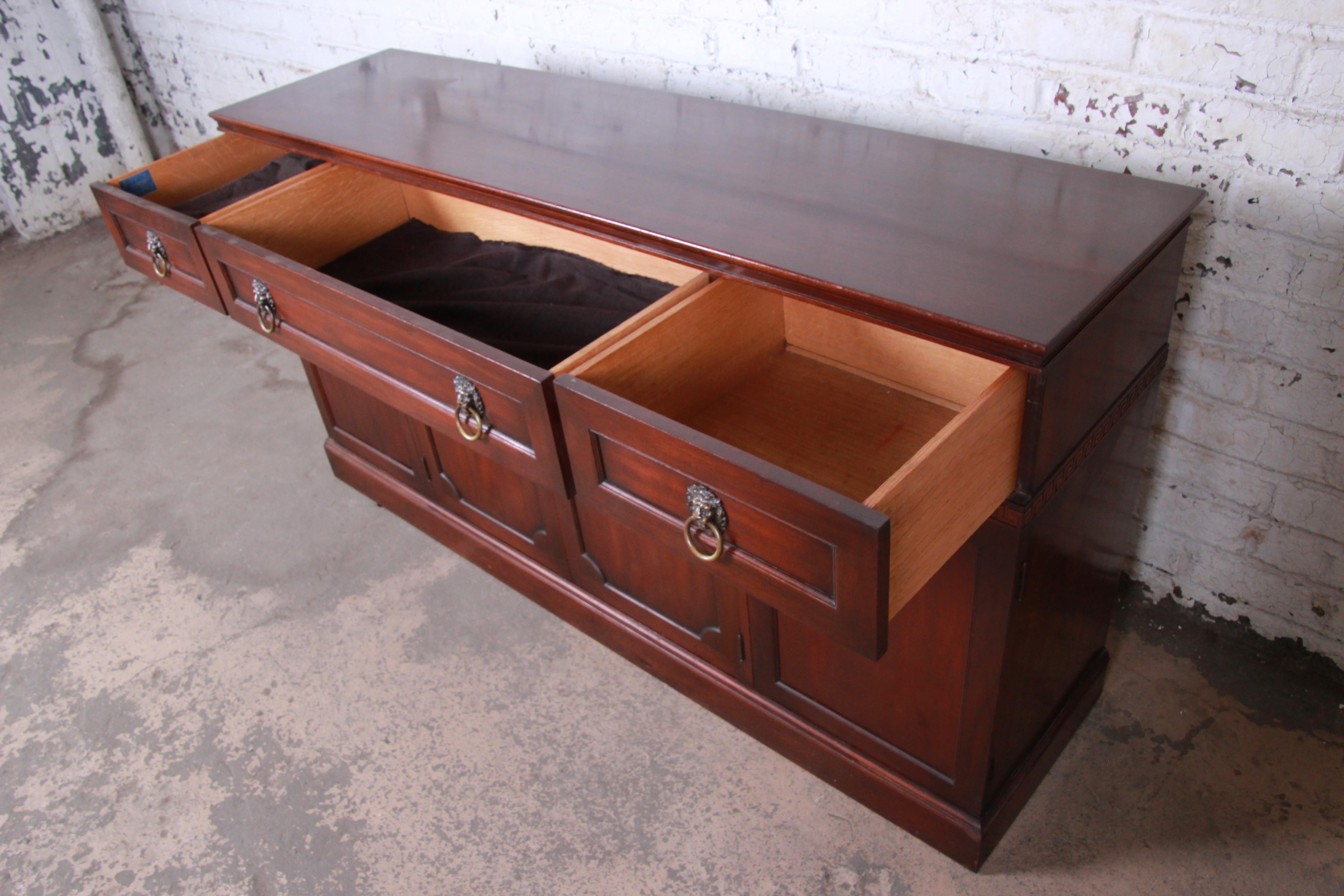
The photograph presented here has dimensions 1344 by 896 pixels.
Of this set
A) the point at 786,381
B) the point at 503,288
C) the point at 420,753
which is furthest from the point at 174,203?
the point at 786,381

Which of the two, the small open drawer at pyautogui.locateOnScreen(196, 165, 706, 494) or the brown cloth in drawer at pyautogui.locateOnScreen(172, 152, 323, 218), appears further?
the brown cloth in drawer at pyautogui.locateOnScreen(172, 152, 323, 218)

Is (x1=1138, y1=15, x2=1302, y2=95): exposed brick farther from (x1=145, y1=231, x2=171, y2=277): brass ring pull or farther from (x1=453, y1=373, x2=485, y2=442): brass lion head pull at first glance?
(x1=145, y1=231, x2=171, y2=277): brass ring pull

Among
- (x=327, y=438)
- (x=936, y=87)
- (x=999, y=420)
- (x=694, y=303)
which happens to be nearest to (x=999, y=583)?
(x=999, y=420)

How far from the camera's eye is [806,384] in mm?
1475

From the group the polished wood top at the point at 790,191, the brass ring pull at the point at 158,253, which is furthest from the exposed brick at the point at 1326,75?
the brass ring pull at the point at 158,253

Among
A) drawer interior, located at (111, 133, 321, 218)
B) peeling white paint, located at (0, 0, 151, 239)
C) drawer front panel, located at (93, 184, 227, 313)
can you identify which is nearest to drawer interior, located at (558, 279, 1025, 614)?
drawer front panel, located at (93, 184, 227, 313)

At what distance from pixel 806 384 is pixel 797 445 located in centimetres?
15

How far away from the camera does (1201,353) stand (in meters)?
1.48

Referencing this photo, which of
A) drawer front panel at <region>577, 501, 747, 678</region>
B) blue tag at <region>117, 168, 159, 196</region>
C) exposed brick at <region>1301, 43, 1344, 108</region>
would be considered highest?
exposed brick at <region>1301, 43, 1344, 108</region>

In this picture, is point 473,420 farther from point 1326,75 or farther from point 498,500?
point 1326,75

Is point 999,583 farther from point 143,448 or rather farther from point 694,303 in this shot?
point 143,448

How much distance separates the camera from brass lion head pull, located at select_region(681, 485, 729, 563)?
106 cm

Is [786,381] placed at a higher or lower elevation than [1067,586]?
higher

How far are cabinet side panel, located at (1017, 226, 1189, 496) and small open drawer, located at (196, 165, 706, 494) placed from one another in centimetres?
50
